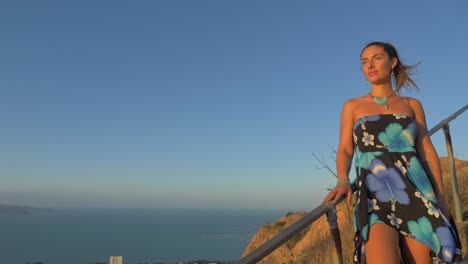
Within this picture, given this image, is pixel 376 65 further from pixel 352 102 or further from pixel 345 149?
pixel 345 149

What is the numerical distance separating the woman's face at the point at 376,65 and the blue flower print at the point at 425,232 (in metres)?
1.05

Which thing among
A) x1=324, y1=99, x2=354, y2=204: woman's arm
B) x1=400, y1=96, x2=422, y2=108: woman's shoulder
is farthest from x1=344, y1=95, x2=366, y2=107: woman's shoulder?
x1=400, y1=96, x2=422, y2=108: woman's shoulder

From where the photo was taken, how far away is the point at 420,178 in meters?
2.21

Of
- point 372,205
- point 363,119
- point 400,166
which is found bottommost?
point 372,205

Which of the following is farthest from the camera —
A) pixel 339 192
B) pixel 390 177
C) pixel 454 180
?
pixel 454 180

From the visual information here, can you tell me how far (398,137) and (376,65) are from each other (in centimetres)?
60

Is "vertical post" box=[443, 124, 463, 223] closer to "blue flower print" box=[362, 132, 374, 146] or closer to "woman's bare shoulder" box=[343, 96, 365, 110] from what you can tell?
"woman's bare shoulder" box=[343, 96, 365, 110]

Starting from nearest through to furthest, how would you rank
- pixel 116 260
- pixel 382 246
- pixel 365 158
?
pixel 382 246 < pixel 365 158 < pixel 116 260

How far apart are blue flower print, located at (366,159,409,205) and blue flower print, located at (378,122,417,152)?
16 cm

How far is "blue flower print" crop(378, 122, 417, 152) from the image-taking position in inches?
91.0

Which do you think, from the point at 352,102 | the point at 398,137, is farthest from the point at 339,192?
the point at 352,102

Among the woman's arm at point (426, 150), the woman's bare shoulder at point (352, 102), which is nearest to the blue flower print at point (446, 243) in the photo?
the woman's arm at point (426, 150)

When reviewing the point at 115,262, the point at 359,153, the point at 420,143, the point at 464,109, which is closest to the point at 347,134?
A: the point at 359,153

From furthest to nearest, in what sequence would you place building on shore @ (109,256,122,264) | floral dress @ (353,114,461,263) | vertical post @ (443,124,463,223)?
building on shore @ (109,256,122,264) < vertical post @ (443,124,463,223) < floral dress @ (353,114,461,263)
